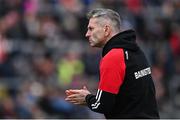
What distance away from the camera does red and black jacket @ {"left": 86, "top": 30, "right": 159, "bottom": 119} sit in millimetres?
7109

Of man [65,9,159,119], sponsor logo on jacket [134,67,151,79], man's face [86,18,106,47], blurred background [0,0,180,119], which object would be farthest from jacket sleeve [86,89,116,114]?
blurred background [0,0,180,119]

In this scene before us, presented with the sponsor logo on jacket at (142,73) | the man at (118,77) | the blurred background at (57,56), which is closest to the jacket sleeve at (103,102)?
the man at (118,77)

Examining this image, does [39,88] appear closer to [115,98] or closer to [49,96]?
[49,96]

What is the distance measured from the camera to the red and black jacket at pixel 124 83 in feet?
23.3

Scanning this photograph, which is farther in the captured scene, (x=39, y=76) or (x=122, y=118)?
(x=39, y=76)

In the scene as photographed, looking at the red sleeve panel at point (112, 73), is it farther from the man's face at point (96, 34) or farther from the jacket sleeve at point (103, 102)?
the man's face at point (96, 34)

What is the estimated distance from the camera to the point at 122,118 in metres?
7.34

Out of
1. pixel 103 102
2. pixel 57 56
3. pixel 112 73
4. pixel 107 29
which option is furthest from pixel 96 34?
pixel 57 56

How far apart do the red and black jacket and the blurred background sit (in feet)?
20.9

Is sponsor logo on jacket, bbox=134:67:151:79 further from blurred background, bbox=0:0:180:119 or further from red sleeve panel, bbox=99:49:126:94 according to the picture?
blurred background, bbox=0:0:180:119

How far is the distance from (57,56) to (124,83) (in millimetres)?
8328

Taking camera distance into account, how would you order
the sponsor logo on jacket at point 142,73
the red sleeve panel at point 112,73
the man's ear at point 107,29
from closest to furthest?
the red sleeve panel at point 112,73 < the sponsor logo on jacket at point 142,73 < the man's ear at point 107,29

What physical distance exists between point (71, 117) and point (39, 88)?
0.84 m

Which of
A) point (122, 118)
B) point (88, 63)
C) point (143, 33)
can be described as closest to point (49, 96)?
point (88, 63)
